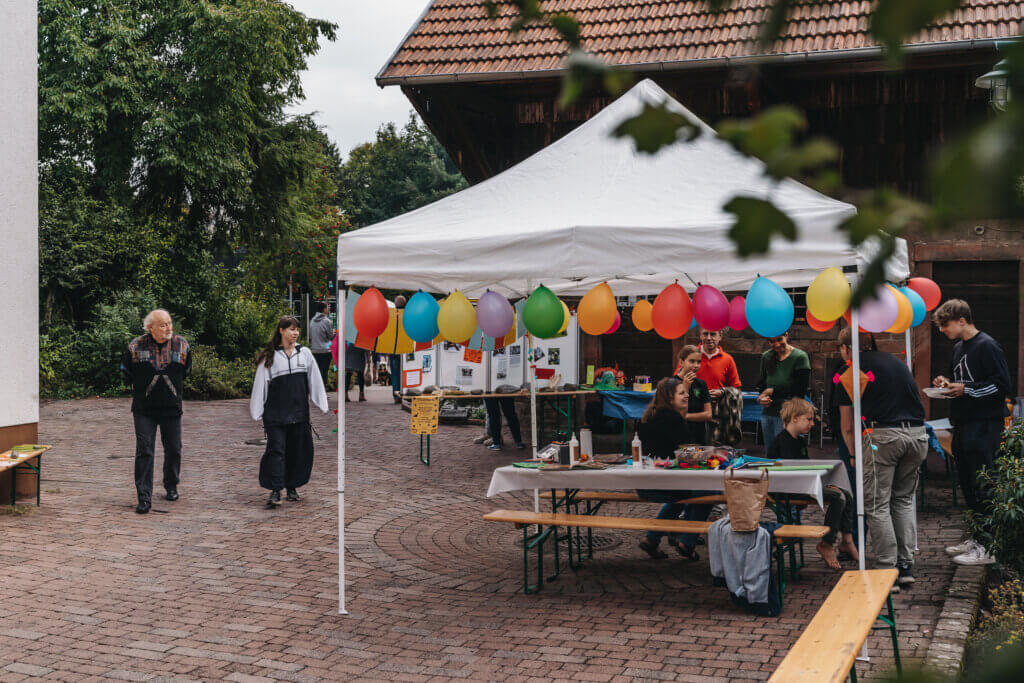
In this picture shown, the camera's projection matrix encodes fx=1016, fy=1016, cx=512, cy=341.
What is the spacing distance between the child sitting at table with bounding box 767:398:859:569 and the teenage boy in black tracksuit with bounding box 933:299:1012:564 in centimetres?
83

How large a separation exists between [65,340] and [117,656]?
1628 cm

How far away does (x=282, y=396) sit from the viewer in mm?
9836

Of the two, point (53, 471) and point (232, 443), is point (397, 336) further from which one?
point (232, 443)

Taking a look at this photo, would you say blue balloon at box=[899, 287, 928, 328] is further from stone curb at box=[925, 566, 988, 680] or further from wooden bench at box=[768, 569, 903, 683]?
wooden bench at box=[768, 569, 903, 683]

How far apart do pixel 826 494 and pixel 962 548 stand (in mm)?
1299

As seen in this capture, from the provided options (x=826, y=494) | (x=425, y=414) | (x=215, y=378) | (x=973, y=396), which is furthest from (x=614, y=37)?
(x=215, y=378)

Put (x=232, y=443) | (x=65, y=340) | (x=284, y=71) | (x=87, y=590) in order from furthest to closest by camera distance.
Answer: (x=284, y=71) < (x=65, y=340) < (x=232, y=443) < (x=87, y=590)

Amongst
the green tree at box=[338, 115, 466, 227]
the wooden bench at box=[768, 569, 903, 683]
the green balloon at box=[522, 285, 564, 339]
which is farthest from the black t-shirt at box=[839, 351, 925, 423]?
the green tree at box=[338, 115, 466, 227]

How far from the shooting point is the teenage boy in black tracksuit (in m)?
7.75

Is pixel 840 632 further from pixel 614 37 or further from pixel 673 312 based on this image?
pixel 614 37

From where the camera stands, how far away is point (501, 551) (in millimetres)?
8539

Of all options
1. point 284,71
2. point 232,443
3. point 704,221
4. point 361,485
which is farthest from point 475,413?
point 284,71

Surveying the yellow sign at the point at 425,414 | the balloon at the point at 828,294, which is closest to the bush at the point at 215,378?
the yellow sign at the point at 425,414

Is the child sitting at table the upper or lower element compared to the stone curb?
upper
